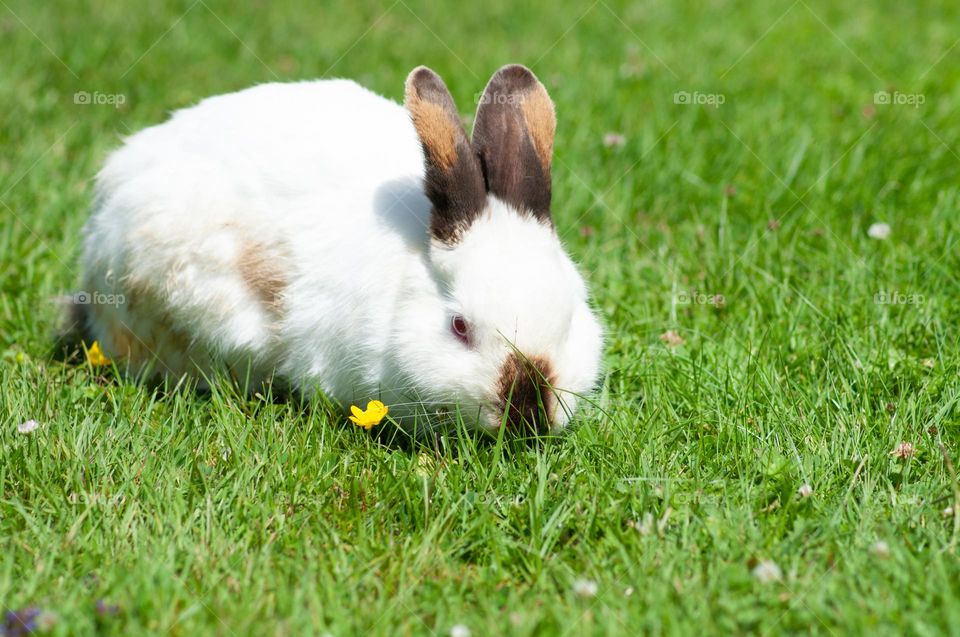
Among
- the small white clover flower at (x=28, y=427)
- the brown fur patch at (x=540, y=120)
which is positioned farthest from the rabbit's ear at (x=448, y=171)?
the small white clover flower at (x=28, y=427)

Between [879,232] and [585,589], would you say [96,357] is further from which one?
[879,232]

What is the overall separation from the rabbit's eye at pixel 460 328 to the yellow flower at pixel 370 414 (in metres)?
0.38

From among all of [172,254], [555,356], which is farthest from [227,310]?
[555,356]

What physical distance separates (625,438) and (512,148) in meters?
1.14

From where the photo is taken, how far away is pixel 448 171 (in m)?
3.66

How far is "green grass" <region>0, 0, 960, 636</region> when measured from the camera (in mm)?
2822

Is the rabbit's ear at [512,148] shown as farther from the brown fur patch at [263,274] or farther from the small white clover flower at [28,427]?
the small white clover flower at [28,427]

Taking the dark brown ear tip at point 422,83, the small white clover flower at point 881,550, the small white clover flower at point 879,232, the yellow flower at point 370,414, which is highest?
the dark brown ear tip at point 422,83

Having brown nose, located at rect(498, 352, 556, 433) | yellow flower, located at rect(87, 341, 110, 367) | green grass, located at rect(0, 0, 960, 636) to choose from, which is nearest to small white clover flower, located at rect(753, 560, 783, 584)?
green grass, located at rect(0, 0, 960, 636)

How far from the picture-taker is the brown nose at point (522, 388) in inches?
135

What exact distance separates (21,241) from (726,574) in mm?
4008

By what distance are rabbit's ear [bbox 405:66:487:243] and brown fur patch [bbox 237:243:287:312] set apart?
2.53ft

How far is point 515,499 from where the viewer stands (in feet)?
11.1

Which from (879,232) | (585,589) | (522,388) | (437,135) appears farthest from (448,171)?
(879,232)
